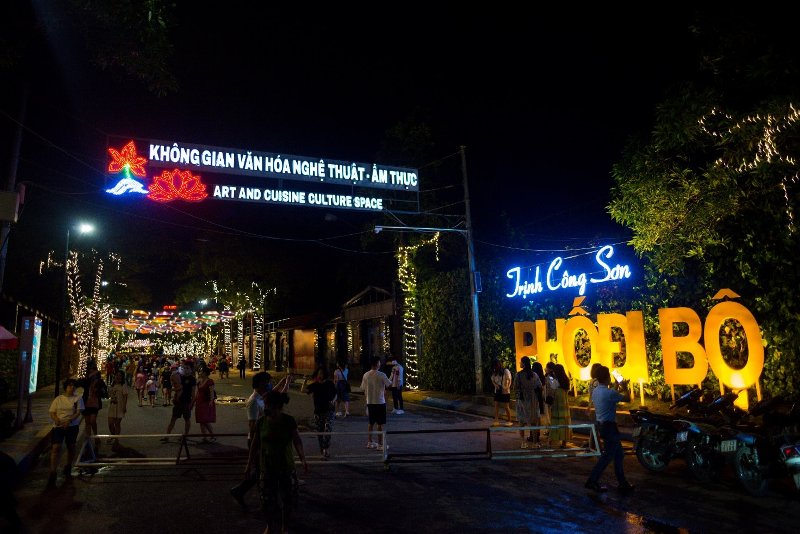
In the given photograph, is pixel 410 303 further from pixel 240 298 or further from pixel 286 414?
pixel 240 298

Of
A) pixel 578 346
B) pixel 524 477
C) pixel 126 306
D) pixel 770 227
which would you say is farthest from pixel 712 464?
pixel 126 306

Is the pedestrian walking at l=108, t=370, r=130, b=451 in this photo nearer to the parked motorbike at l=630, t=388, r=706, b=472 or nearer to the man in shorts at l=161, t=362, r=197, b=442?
the man in shorts at l=161, t=362, r=197, b=442

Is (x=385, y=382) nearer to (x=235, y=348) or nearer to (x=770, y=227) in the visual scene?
(x=770, y=227)

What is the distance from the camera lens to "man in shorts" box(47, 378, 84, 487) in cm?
902

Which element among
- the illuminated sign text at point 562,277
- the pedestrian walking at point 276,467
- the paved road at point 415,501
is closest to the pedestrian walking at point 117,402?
the paved road at point 415,501

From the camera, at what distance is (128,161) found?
1533cm

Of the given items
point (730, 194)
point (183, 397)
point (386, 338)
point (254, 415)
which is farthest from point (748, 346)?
point (386, 338)

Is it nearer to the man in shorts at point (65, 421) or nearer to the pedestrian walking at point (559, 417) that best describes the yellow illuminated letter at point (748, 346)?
the pedestrian walking at point (559, 417)

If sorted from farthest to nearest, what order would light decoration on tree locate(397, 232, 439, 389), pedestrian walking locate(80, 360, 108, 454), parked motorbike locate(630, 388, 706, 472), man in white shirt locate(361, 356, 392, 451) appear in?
1. light decoration on tree locate(397, 232, 439, 389)
2. man in white shirt locate(361, 356, 392, 451)
3. pedestrian walking locate(80, 360, 108, 454)
4. parked motorbike locate(630, 388, 706, 472)

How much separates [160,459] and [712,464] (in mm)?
8826

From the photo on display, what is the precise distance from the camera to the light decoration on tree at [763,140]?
29.8ft

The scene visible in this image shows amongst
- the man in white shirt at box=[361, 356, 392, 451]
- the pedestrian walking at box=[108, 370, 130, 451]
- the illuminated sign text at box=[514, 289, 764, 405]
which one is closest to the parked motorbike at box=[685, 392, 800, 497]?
the illuminated sign text at box=[514, 289, 764, 405]

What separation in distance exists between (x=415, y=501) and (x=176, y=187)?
1180 cm

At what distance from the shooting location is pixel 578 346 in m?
18.2
